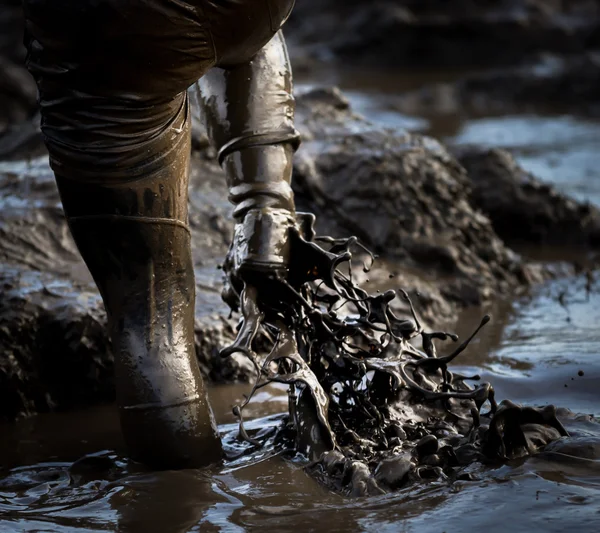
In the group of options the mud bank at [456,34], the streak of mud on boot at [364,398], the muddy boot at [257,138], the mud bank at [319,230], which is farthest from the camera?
the mud bank at [456,34]

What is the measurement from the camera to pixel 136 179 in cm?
251

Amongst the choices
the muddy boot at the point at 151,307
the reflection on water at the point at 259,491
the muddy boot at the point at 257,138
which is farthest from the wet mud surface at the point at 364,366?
the muddy boot at the point at 257,138

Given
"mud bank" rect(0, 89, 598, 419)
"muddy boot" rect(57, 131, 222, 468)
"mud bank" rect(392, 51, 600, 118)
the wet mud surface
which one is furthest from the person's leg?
"mud bank" rect(392, 51, 600, 118)

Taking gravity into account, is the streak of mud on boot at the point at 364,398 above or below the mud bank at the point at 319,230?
below

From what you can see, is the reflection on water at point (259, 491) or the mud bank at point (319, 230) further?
the mud bank at point (319, 230)

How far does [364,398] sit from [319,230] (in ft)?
7.39

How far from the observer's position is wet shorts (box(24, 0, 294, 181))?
89.2 inches

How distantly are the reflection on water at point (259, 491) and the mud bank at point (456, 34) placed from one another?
52.6 feet

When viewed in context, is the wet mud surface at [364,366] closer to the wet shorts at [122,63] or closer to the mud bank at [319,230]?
the mud bank at [319,230]

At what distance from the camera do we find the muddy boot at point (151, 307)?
2527 mm

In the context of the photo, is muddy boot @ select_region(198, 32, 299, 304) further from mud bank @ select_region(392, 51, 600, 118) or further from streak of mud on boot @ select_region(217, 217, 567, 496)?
mud bank @ select_region(392, 51, 600, 118)

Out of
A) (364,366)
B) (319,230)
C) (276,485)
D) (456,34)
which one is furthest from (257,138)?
(456,34)

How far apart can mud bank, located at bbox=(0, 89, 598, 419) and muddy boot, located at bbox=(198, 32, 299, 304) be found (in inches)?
33.7

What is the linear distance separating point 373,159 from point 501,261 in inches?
31.7
